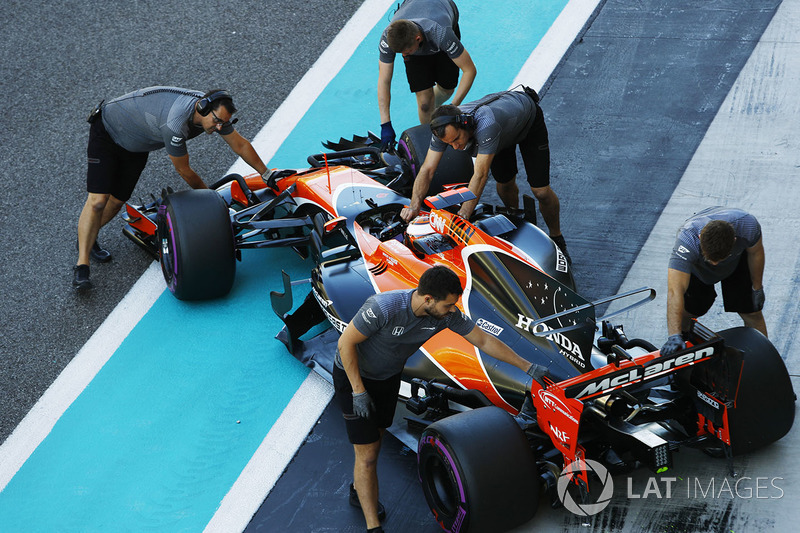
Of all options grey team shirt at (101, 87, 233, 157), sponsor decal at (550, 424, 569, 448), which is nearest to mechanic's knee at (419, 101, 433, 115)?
grey team shirt at (101, 87, 233, 157)

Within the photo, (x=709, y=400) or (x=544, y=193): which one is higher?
(x=709, y=400)

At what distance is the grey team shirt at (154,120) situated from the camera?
21.5 feet

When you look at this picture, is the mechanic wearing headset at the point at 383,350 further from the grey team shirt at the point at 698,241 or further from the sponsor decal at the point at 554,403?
the grey team shirt at the point at 698,241

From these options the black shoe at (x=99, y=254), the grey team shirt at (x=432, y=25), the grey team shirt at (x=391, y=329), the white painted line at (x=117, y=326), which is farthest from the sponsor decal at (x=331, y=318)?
the grey team shirt at (x=432, y=25)

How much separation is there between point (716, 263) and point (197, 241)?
3.57 metres

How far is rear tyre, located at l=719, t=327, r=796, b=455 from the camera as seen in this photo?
16.1 feet

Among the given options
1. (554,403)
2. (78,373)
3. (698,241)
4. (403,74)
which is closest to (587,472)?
(554,403)

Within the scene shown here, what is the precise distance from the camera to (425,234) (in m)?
5.86

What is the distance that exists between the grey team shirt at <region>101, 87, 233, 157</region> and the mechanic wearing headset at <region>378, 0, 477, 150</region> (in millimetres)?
1545

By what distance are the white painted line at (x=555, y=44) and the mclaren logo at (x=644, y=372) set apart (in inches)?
195

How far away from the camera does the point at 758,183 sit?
24.8ft

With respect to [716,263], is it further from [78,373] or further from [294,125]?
[294,125]

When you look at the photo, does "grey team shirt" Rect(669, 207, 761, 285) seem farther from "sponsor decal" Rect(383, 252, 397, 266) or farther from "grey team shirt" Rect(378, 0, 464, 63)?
"grey team shirt" Rect(378, 0, 464, 63)

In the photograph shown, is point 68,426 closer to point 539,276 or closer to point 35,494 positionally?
point 35,494
